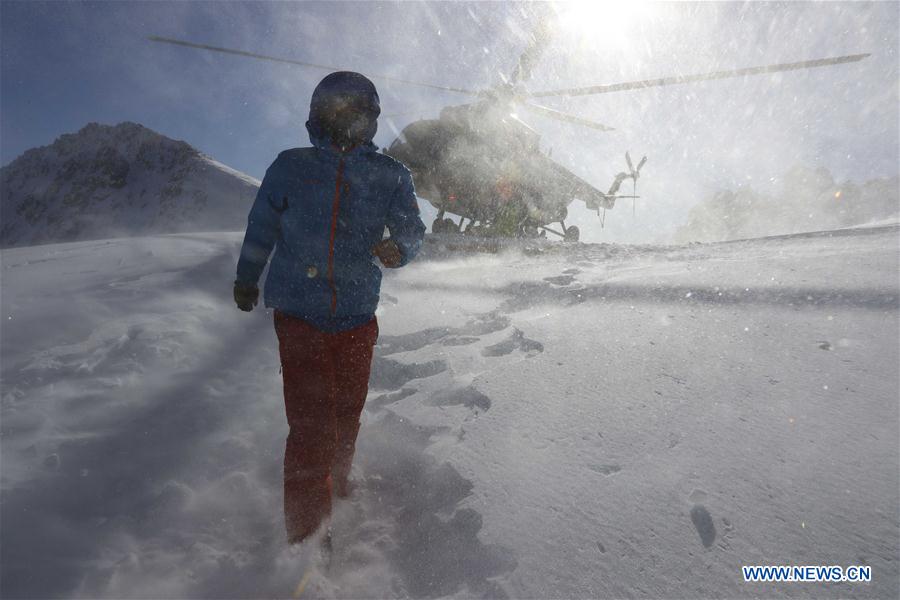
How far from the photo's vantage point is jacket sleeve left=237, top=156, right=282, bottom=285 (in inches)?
64.0

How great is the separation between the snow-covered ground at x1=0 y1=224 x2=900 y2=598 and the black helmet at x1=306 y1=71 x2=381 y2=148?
139cm

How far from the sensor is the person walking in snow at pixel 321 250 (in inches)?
61.9

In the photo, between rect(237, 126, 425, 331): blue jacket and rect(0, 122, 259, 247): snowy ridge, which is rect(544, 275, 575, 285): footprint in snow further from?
rect(0, 122, 259, 247): snowy ridge

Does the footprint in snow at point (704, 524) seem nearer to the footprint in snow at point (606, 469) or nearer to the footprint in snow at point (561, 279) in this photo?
the footprint in snow at point (606, 469)

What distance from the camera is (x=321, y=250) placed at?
161 cm

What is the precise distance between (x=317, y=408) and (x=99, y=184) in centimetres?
11992

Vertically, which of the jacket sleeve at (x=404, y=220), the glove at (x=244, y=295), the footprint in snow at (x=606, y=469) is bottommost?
the footprint in snow at (x=606, y=469)

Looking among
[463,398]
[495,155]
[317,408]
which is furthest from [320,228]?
[495,155]

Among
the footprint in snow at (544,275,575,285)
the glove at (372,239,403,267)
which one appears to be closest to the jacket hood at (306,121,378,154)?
the glove at (372,239,403,267)

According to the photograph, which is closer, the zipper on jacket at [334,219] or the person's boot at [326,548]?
the person's boot at [326,548]

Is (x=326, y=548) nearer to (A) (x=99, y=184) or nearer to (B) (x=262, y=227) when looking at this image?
(B) (x=262, y=227)

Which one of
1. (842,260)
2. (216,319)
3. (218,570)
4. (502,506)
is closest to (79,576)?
(218,570)

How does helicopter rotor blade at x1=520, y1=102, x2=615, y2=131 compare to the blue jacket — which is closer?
the blue jacket

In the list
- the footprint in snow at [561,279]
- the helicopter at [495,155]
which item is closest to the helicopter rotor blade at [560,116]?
the helicopter at [495,155]
